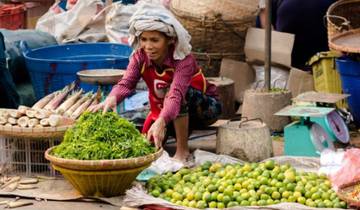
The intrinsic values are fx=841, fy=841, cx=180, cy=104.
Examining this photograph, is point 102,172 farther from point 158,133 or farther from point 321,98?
point 321,98

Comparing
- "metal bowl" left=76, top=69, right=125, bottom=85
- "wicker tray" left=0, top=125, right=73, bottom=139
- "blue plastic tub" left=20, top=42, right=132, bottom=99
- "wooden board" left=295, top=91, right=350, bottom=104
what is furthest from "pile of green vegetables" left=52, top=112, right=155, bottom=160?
"blue plastic tub" left=20, top=42, right=132, bottom=99

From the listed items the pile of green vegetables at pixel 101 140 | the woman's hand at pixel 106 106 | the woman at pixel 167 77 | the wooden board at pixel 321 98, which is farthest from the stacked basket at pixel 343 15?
the pile of green vegetables at pixel 101 140

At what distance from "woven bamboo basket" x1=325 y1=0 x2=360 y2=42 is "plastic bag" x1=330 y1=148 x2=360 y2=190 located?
204 centimetres

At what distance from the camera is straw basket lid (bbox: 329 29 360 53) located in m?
6.76

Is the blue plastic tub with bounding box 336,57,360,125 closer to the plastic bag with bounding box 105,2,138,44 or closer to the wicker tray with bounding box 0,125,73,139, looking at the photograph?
the plastic bag with bounding box 105,2,138,44

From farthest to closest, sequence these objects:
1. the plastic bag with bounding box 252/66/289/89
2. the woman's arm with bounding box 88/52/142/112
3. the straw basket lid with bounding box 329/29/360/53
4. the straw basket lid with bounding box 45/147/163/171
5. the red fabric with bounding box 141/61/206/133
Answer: the plastic bag with bounding box 252/66/289/89 → the straw basket lid with bounding box 329/29/360/53 → the red fabric with bounding box 141/61/206/133 → the woman's arm with bounding box 88/52/142/112 → the straw basket lid with bounding box 45/147/163/171

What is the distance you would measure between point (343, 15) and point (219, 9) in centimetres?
126

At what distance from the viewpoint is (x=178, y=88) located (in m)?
5.80

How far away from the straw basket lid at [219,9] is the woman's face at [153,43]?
2.49m

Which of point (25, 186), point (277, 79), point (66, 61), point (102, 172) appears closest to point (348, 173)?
point (102, 172)

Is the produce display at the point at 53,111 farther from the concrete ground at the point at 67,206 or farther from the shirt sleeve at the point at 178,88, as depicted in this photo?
the shirt sleeve at the point at 178,88

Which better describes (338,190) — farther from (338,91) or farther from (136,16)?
(338,91)

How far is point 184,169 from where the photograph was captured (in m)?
5.74

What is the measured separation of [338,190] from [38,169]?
7.05 feet
